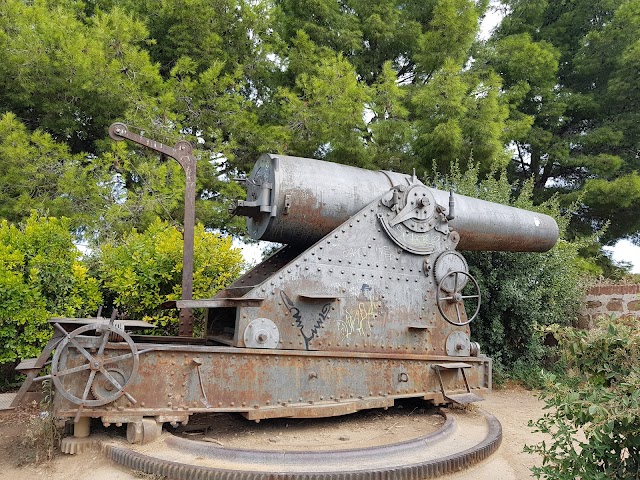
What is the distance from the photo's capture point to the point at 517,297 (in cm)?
833

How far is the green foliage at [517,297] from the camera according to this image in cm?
845

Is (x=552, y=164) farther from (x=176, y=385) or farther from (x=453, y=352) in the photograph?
(x=176, y=385)

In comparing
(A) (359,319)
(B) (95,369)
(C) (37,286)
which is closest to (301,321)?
(A) (359,319)

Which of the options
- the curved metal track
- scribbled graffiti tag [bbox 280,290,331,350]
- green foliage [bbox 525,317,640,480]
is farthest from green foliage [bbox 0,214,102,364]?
green foliage [bbox 525,317,640,480]

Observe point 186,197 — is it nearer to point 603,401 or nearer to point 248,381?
point 248,381

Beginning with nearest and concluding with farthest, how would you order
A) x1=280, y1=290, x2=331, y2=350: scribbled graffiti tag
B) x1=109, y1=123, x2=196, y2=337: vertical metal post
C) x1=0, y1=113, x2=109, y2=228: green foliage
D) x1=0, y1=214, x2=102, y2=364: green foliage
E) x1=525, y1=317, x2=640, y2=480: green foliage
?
x1=525, y1=317, x2=640, y2=480: green foliage
x1=280, y1=290, x2=331, y2=350: scribbled graffiti tag
x1=109, y1=123, x2=196, y2=337: vertical metal post
x1=0, y1=214, x2=102, y2=364: green foliage
x1=0, y1=113, x2=109, y2=228: green foliage

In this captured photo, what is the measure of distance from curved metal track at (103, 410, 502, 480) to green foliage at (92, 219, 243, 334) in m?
A: 2.95

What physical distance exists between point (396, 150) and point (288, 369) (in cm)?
699

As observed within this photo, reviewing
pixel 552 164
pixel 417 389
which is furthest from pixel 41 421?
pixel 552 164

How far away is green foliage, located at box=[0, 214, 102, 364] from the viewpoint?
596 centimetres

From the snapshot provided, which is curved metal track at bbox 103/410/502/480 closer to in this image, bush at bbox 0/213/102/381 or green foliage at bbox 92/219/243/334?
bush at bbox 0/213/102/381

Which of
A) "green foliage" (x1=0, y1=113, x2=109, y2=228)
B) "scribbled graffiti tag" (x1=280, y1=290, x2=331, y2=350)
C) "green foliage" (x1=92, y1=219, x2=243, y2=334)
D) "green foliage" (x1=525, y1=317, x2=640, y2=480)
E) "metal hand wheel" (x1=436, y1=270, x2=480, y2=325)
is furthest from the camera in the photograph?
"green foliage" (x1=0, y1=113, x2=109, y2=228)

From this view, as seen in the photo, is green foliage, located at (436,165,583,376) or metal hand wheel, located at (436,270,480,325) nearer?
metal hand wheel, located at (436,270,480,325)

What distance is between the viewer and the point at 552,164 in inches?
544
